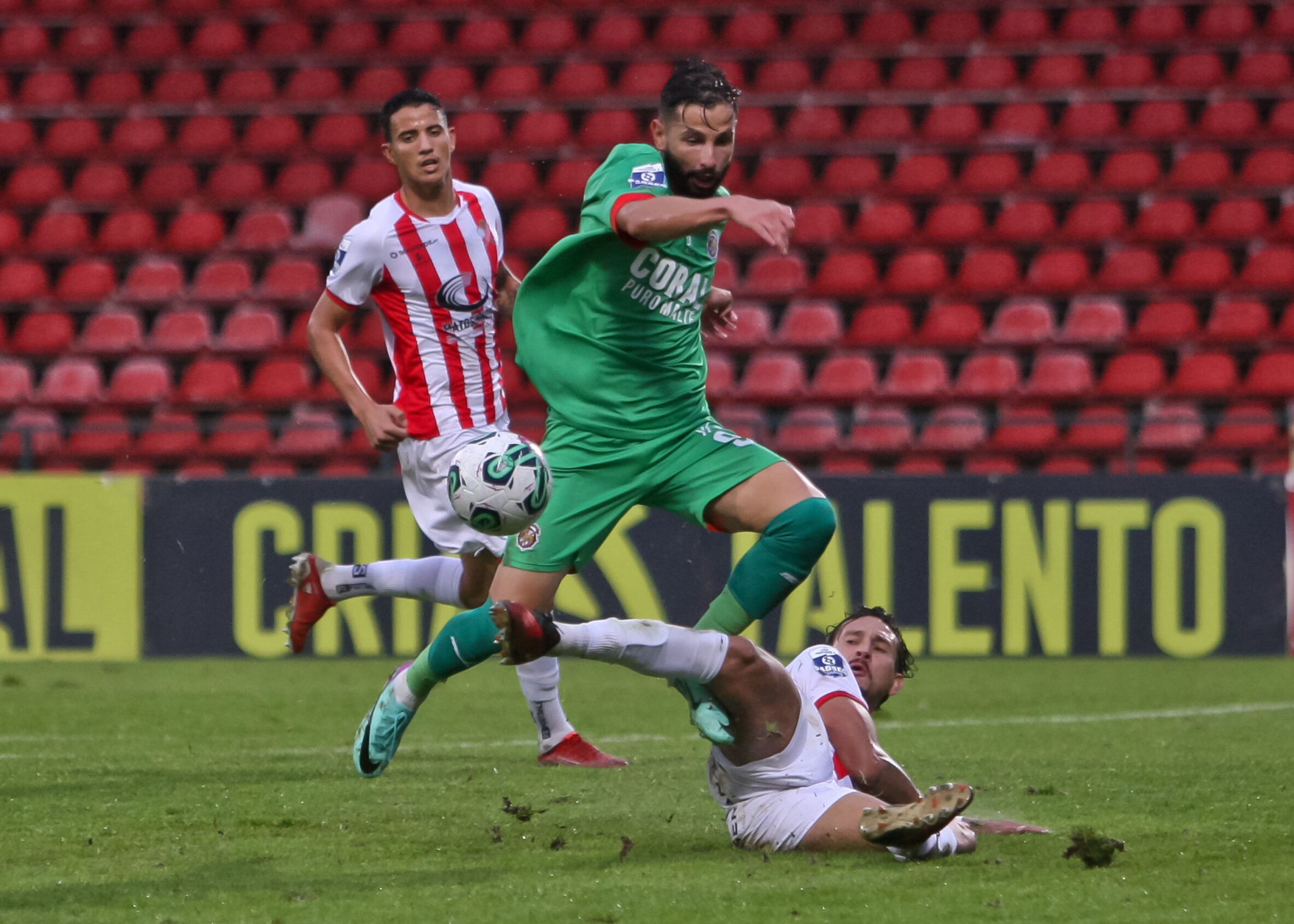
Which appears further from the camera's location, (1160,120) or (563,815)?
(1160,120)

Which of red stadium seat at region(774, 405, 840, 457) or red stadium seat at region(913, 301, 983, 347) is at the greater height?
red stadium seat at region(913, 301, 983, 347)

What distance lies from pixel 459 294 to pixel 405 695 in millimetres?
1977

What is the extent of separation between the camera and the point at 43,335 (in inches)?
491

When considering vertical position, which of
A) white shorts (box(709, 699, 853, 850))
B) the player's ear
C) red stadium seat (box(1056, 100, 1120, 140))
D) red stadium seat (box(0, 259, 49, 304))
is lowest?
white shorts (box(709, 699, 853, 850))

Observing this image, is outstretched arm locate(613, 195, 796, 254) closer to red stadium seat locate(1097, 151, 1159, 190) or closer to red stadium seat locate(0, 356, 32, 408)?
red stadium seat locate(0, 356, 32, 408)

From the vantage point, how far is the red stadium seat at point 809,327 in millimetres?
11898

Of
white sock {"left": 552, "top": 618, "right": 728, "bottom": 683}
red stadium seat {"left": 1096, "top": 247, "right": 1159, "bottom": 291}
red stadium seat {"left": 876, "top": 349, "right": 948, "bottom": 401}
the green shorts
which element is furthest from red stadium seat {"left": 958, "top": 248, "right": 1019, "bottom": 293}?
white sock {"left": 552, "top": 618, "right": 728, "bottom": 683}

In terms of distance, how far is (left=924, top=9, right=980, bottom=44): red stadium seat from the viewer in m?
13.7

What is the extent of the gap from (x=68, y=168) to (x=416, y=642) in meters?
6.40

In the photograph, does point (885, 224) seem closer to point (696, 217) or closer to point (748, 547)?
point (748, 547)

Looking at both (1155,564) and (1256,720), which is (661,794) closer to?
(1256,720)

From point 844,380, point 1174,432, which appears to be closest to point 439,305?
point 844,380

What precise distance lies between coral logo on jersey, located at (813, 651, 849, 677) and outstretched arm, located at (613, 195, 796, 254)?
1134 millimetres

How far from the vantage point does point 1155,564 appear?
30.9 ft
